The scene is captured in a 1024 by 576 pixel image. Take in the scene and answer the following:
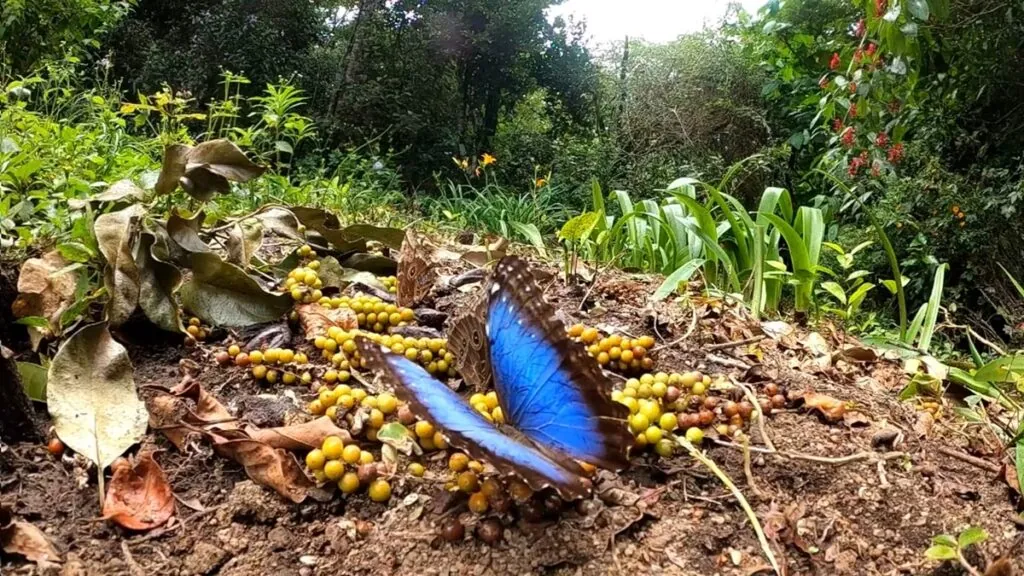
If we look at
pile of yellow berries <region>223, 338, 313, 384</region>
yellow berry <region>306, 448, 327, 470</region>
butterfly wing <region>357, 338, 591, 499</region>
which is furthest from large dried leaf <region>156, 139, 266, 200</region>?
butterfly wing <region>357, 338, 591, 499</region>

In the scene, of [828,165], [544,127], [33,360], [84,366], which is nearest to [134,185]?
[33,360]

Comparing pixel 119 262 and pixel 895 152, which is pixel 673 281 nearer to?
pixel 119 262

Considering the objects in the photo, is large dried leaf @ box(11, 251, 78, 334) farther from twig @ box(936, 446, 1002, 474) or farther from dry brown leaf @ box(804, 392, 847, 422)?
twig @ box(936, 446, 1002, 474)

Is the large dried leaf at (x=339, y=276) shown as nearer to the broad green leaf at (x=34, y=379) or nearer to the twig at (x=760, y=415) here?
the broad green leaf at (x=34, y=379)

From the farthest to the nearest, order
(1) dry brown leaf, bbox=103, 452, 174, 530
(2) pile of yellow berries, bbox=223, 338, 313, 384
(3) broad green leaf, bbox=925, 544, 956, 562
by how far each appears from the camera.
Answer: (2) pile of yellow berries, bbox=223, 338, 313, 384
(1) dry brown leaf, bbox=103, 452, 174, 530
(3) broad green leaf, bbox=925, 544, 956, 562

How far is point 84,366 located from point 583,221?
1276mm

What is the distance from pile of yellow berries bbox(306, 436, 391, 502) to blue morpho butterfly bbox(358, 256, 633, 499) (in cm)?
23

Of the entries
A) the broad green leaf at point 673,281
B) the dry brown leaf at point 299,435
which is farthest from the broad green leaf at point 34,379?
the broad green leaf at point 673,281

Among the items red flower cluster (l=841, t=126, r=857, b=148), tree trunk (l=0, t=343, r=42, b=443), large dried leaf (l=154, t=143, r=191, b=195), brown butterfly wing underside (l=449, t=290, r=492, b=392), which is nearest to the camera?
tree trunk (l=0, t=343, r=42, b=443)

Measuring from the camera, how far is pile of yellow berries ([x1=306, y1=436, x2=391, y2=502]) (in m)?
1.13

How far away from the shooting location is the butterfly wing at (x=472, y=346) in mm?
1320

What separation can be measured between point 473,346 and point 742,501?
54 cm

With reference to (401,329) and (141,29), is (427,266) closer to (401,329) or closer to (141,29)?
(401,329)

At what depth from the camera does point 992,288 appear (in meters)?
4.07
